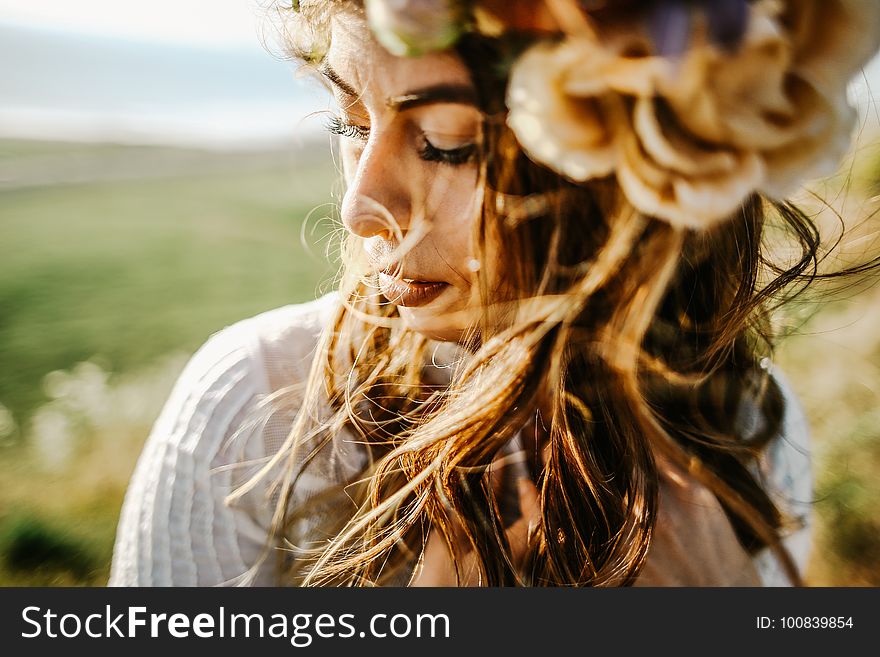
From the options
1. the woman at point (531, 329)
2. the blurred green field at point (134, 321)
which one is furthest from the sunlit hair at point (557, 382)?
the blurred green field at point (134, 321)

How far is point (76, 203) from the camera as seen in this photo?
2248mm

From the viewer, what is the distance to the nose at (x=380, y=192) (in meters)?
0.66

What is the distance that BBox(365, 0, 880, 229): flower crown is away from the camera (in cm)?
47

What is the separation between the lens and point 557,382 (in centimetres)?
77

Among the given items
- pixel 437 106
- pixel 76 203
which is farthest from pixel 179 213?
pixel 437 106

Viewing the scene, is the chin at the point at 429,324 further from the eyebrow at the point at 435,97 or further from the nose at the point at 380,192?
the eyebrow at the point at 435,97

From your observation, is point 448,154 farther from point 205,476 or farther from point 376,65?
point 205,476

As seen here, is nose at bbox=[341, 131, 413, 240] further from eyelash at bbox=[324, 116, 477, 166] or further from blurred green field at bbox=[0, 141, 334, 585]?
blurred green field at bbox=[0, 141, 334, 585]

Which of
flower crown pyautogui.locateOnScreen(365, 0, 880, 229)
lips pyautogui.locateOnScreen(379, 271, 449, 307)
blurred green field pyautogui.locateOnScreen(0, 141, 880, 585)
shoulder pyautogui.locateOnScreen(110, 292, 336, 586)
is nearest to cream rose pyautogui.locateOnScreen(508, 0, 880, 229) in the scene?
flower crown pyautogui.locateOnScreen(365, 0, 880, 229)

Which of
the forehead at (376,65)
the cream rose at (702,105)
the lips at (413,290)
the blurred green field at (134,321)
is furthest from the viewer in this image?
the blurred green field at (134,321)

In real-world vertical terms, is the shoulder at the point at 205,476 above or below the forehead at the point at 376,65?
below

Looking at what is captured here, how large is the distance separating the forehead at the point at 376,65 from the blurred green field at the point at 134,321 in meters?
0.25

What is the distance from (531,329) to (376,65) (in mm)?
293

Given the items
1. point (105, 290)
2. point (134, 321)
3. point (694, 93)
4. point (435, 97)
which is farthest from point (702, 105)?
point (105, 290)
